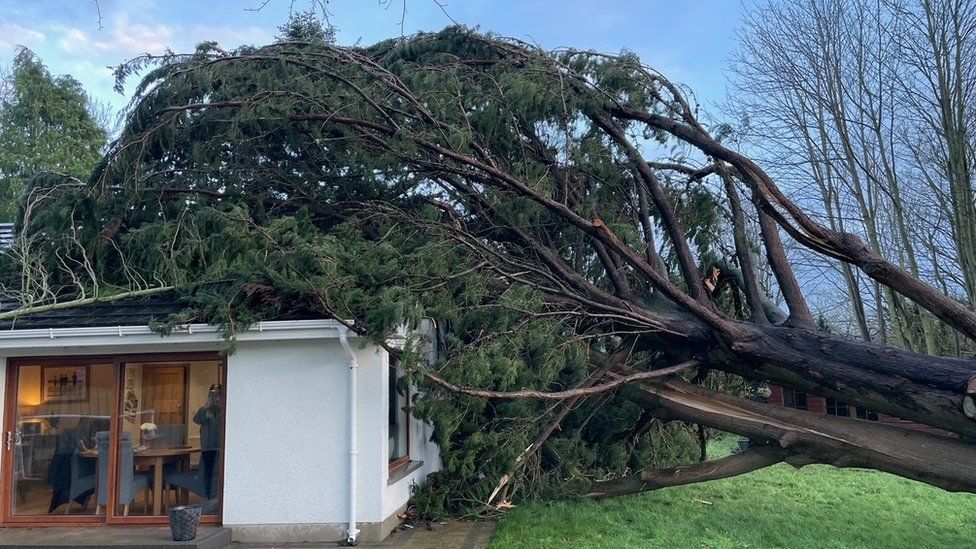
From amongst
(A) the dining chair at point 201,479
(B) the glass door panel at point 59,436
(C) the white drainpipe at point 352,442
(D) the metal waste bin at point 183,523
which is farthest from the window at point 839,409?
(B) the glass door panel at point 59,436

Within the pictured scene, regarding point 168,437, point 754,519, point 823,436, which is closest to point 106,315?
point 168,437

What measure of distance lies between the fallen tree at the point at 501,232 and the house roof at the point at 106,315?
1.17ft

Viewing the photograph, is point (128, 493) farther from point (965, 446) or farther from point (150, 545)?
point (965, 446)

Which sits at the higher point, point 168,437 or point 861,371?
point 861,371

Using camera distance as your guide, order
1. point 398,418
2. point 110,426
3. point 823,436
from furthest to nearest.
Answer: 1. point 398,418
2. point 823,436
3. point 110,426

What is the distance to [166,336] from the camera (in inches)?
301

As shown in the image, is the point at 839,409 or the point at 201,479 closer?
the point at 201,479

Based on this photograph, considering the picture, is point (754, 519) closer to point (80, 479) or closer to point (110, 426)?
point (110, 426)

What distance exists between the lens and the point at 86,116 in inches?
944

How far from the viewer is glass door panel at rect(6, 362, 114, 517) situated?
8023 mm

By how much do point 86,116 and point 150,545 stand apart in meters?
21.2

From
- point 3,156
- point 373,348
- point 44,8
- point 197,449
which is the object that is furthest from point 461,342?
point 3,156

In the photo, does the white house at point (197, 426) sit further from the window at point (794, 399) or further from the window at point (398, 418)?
the window at point (794, 399)

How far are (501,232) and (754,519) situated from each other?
481cm
